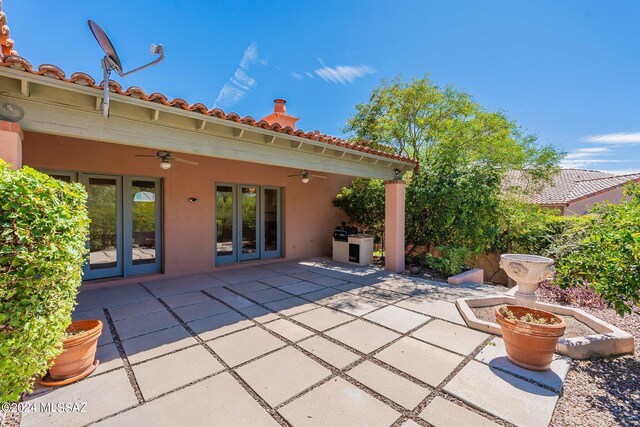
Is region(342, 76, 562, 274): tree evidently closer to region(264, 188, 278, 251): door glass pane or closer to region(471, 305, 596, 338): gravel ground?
region(471, 305, 596, 338): gravel ground

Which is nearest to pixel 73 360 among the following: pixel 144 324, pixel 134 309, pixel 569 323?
pixel 144 324

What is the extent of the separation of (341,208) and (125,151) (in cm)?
783

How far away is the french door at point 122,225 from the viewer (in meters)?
6.63

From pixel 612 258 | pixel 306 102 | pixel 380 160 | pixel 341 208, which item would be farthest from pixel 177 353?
pixel 306 102

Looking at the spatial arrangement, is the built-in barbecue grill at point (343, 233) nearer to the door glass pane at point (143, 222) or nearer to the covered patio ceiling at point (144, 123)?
the covered patio ceiling at point (144, 123)

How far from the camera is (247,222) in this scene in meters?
9.32

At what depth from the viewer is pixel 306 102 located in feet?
47.3

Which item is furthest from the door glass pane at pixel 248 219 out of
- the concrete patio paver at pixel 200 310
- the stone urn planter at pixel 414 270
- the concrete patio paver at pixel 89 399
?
the concrete patio paver at pixel 89 399

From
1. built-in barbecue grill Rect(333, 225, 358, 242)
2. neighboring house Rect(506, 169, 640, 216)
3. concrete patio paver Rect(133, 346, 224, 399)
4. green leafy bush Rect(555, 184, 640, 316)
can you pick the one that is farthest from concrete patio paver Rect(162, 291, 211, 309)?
neighboring house Rect(506, 169, 640, 216)

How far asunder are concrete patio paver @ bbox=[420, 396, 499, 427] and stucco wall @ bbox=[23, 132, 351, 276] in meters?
7.10

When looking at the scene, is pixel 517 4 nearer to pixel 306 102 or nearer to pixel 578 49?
pixel 578 49

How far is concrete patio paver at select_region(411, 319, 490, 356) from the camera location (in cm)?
379

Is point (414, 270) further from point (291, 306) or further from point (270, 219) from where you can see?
point (270, 219)

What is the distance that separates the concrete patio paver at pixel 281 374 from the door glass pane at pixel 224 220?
579 centimetres
